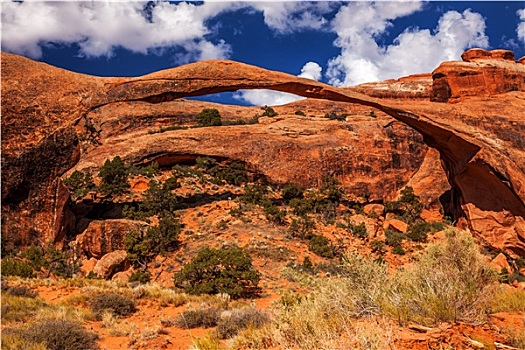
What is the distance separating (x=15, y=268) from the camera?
11375 millimetres

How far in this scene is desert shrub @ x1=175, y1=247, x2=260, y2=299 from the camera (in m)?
12.0

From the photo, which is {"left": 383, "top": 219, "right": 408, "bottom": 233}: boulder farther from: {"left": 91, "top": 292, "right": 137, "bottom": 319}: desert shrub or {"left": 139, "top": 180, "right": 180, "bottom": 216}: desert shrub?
{"left": 91, "top": 292, "right": 137, "bottom": 319}: desert shrub

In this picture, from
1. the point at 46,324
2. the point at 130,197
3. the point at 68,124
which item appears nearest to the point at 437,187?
the point at 130,197

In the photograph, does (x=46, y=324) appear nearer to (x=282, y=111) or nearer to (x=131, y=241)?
(x=131, y=241)

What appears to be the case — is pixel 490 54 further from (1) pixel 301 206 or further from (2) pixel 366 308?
(2) pixel 366 308

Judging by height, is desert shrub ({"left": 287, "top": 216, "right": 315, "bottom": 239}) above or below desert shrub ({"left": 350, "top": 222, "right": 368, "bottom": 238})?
above

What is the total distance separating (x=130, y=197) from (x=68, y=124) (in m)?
13.1

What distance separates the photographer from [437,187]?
28453mm

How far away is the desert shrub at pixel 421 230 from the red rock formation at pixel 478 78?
7.50 m

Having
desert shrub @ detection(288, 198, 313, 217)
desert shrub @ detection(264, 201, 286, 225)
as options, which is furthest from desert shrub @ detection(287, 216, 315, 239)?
desert shrub @ detection(288, 198, 313, 217)

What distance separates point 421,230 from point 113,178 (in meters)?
19.0

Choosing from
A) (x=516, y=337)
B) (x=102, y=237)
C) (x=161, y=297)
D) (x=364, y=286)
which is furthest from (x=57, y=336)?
(x=102, y=237)

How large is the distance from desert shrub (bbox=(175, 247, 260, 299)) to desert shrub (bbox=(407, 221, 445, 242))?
12.4 metres

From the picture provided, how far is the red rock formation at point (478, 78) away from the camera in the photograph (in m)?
20.5
